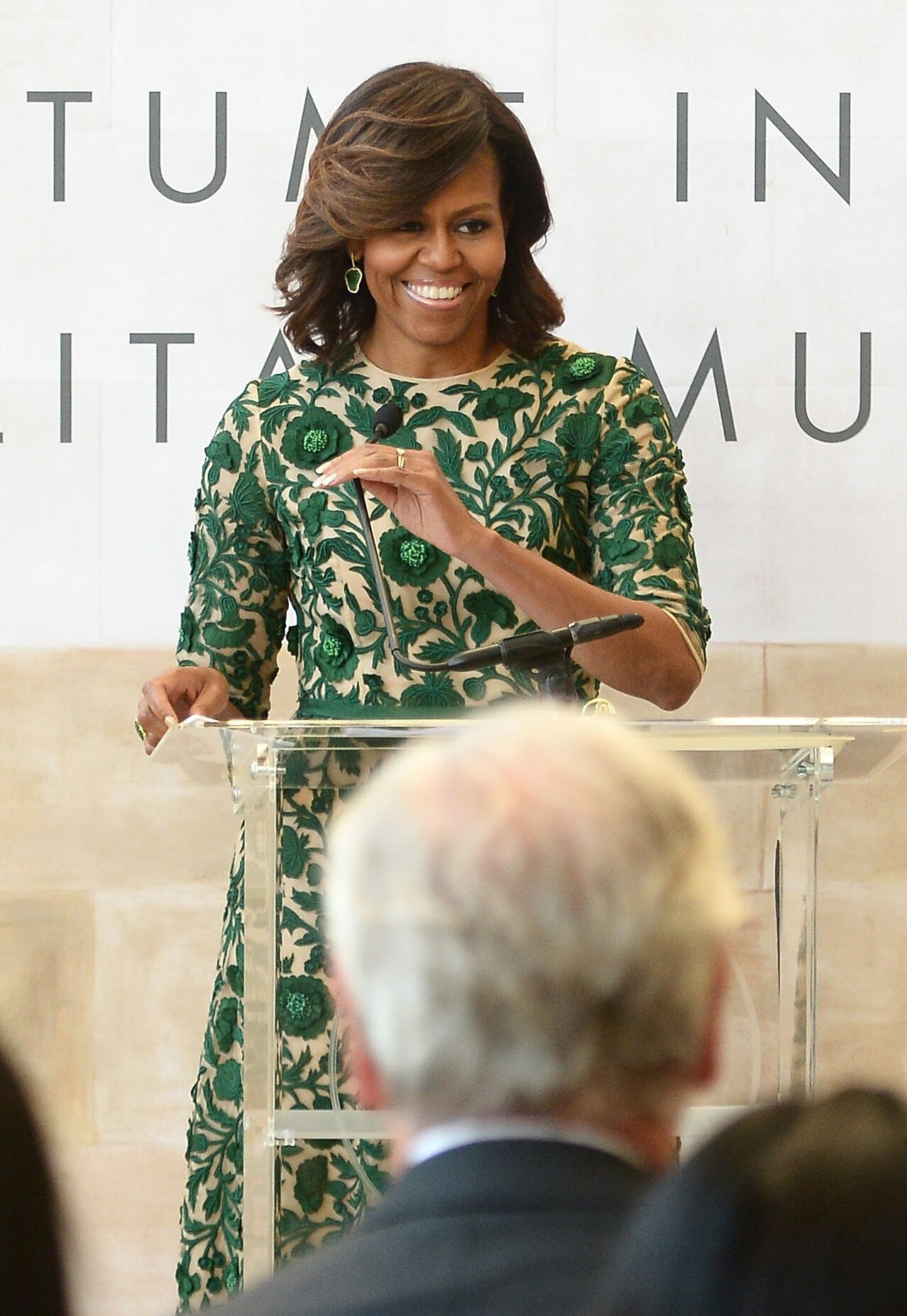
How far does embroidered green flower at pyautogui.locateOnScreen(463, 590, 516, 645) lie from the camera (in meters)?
2.96

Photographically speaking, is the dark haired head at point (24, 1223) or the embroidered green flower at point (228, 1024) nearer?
the dark haired head at point (24, 1223)

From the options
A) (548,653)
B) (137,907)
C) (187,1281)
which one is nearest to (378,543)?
(548,653)

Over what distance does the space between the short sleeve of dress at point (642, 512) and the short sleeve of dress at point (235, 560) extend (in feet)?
1.73

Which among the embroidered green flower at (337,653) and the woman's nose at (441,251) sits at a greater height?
the woman's nose at (441,251)

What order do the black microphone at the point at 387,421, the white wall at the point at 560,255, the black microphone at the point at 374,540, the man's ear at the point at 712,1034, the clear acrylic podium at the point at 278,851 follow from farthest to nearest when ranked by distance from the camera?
the white wall at the point at 560,255, the black microphone at the point at 387,421, the black microphone at the point at 374,540, the clear acrylic podium at the point at 278,851, the man's ear at the point at 712,1034

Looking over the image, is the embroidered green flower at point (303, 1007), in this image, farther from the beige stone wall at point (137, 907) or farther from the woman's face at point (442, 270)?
the beige stone wall at point (137, 907)

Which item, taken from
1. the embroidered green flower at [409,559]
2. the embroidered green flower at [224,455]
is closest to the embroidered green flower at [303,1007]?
the embroidered green flower at [409,559]

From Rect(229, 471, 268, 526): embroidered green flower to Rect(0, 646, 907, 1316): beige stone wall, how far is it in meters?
1.16

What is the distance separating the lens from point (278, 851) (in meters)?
2.44

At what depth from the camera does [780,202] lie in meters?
4.20

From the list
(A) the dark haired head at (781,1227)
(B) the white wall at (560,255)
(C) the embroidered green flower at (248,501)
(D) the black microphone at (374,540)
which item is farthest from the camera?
(B) the white wall at (560,255)

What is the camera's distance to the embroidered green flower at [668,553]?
117 inches

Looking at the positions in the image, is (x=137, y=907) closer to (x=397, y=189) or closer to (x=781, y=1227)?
(x=397, y=189)

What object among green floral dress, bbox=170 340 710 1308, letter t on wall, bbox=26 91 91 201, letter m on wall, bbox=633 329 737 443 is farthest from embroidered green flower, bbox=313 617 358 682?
letter t on wall, bbox=26 91 91 201
